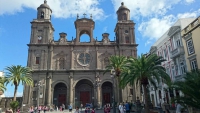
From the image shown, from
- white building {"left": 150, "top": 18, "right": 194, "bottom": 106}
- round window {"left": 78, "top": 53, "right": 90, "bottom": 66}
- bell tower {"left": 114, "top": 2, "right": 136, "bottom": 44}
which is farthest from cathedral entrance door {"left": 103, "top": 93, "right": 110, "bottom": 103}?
bell tower {"left": 114, "top": 2, "right": 136, "bottom": 44}

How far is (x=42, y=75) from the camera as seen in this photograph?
42.2m

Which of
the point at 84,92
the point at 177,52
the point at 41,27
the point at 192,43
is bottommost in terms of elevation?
the point at 84,92

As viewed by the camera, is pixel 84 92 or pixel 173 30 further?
pixel 84 92

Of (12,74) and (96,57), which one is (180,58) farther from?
(12,74)

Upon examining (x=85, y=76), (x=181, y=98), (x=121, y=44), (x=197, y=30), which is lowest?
(x=181, y=98)

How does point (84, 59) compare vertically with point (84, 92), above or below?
above

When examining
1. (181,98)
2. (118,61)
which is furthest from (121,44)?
(181,98)

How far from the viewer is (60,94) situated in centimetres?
4428

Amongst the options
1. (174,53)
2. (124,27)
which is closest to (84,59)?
(124,27)

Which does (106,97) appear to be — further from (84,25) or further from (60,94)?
(84,25)

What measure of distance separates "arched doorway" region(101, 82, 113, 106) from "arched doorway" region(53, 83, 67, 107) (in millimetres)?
9837

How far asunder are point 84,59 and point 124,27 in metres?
14.2

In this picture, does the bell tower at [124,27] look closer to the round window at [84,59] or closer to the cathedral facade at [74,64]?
the cathedral facade at [74,64]

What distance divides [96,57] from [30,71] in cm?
1640
